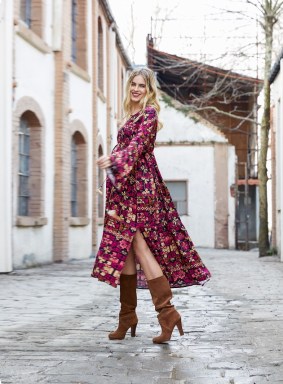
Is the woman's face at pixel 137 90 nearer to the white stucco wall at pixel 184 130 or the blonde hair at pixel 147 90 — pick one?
the blonde hair at pixel 147 90

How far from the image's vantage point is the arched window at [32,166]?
13312 mm

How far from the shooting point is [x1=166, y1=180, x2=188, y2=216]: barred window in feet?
85.1

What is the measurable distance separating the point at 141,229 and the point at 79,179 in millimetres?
11888

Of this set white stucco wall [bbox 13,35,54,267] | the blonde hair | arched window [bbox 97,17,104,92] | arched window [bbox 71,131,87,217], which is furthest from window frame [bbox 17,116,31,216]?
the blonde hair

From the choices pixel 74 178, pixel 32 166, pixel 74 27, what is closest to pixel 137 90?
pixel 32 166

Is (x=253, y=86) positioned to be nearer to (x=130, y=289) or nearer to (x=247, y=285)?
(x=247, y=285)

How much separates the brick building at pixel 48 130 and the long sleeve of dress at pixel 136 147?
6.77 m

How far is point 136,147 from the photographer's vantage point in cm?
478

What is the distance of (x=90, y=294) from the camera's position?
859 centimetres

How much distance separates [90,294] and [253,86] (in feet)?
67.0

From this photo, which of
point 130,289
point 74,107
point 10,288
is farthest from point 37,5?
point 130,289

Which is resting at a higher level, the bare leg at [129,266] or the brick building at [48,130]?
the brick building at [48,130]

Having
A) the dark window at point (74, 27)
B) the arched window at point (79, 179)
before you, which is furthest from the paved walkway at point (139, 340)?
the dark window at point (74, 27)

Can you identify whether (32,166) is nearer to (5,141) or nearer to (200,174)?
(5,141)
